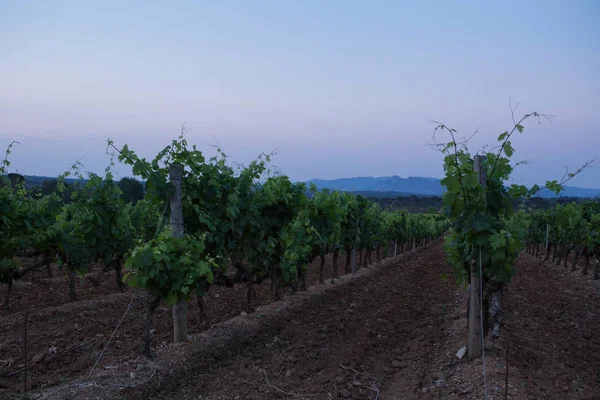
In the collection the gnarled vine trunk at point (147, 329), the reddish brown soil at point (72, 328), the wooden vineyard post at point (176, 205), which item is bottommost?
the reddish brown soil at point (72, 328)

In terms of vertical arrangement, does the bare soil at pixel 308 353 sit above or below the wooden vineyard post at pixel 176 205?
below

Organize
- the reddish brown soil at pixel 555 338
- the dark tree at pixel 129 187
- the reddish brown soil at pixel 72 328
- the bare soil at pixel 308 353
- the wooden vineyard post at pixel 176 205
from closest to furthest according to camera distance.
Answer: the bare soil at pixel 308 353, the reddish brown soil at pixel 555 338, the reddish brown soil at pixel 72 328, the wooden vineyard post at pixel 176 205, the dark tree at pixel 129 187

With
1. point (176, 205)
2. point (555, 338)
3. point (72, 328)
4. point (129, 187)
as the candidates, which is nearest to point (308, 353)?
point (176, 205)

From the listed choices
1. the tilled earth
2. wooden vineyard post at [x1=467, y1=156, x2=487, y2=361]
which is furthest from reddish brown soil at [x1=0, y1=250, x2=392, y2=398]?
wooden vineyard post at [x1=467, y1=156, x2=487, y2=361]

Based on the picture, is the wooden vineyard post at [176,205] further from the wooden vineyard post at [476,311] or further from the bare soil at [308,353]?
the wooden vineyard post at [476,311]

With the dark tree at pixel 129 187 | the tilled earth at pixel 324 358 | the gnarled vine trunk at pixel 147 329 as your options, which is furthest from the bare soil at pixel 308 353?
the dark tree at pixel 129 187

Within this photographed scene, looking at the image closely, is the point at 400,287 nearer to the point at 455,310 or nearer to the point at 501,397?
the point at 455,310

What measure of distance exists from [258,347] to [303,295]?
4.45 m

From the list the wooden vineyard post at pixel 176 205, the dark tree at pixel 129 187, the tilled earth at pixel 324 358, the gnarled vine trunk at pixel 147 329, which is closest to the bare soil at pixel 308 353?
the tilled earth at pixel 324 358

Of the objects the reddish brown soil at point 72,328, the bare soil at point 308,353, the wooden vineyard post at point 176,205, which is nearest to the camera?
the bare soil at point 308,353

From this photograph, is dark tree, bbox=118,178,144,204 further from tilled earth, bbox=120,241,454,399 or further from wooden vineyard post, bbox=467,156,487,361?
wooden vineyard post, bbox=467,156,487,361

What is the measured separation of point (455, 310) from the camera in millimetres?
10148

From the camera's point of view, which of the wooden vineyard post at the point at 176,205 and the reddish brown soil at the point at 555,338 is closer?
the reddish brown soil at the point at 555,338

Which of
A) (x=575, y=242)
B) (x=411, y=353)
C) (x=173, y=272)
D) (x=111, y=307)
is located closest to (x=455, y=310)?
(x=411, y=353)
